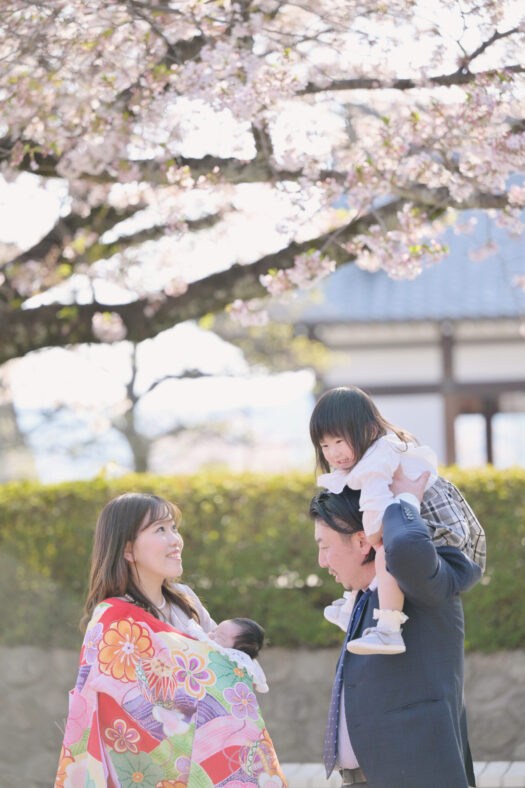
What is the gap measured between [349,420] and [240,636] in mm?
806

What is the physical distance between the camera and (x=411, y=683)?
241 cm

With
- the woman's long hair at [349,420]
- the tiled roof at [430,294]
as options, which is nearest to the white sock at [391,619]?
the woman's long hair at [349,420]

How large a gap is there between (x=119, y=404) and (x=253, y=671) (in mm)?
10772

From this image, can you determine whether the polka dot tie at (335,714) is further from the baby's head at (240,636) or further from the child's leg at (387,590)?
the baby's head at (240,636)

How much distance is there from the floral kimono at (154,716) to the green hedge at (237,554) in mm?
3523

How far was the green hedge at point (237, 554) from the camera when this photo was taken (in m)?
6.18

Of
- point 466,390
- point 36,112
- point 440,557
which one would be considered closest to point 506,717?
point 440,557

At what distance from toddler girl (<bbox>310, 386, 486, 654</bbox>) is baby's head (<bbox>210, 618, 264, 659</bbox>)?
0.29 meters

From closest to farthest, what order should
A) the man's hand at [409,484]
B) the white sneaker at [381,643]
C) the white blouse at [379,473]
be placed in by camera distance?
the white sneaker at [381,643] → the white blouse at [379,473] → the man's hand at [409,484]

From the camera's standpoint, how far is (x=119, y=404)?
527 inches

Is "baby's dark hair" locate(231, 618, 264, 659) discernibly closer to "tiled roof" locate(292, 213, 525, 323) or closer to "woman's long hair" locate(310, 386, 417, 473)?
"woman's long hair" locate(310, 386, 417, 473)

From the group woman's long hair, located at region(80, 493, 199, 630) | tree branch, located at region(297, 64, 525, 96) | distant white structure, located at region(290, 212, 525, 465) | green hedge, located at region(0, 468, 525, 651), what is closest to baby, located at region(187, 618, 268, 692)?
woman's long hair, located at region(80, 493, 199, 630)

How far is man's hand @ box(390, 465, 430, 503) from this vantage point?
258 centimetres

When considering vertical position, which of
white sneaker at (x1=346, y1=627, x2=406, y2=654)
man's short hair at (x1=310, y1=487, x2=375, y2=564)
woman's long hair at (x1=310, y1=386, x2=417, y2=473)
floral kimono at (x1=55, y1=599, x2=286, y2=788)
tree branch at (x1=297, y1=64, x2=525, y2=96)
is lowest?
floral kimono at (x1=55, y1=599, x2=286, y2=788)
